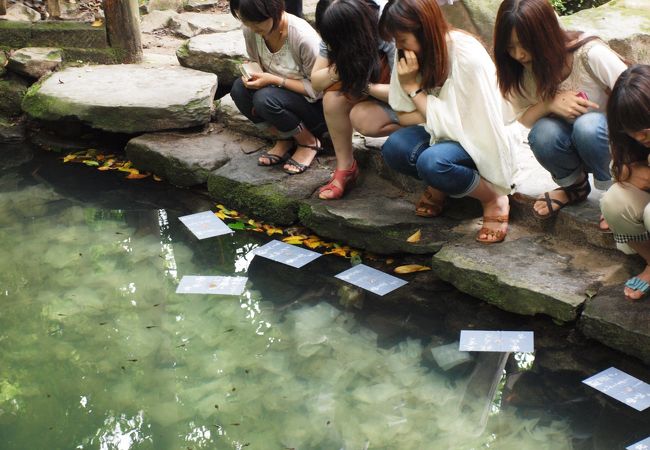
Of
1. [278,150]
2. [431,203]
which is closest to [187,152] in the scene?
[278,150]

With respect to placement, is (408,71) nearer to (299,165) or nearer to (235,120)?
(299,165)

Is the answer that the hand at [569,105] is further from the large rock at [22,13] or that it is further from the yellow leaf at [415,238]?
the large rock at [22,13]

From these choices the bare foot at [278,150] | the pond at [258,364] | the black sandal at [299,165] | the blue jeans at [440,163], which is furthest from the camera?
the bare foot at [278,150]

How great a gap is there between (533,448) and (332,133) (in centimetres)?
192

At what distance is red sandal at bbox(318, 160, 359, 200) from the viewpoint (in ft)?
13.3

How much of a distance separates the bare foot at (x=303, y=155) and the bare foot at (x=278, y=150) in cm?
8

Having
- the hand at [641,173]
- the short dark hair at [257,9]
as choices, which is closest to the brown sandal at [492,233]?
the hand at [641,173]

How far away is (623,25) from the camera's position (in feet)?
16.1

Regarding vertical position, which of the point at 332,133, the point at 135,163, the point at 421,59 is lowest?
the point at 135,163

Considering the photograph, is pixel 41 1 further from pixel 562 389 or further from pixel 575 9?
pixel 562 389

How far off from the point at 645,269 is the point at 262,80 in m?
2.13

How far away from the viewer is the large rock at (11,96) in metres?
5.68

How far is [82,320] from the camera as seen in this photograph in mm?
3406

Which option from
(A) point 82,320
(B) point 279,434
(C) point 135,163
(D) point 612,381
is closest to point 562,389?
(D) point 612,381
